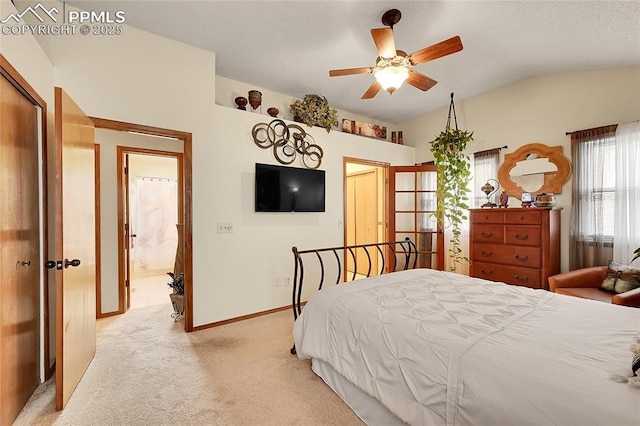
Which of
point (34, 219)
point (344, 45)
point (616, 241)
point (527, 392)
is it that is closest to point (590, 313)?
point (527, 392)

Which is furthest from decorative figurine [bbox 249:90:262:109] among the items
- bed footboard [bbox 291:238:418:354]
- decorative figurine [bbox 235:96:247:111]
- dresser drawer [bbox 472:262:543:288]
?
dresser drawer [bbox 472:262:543:288]

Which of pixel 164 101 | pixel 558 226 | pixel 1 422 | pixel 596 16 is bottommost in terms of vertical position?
pixel 1 422

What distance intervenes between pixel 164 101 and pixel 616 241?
4711 millimetres

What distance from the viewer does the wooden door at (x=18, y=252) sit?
1.59m

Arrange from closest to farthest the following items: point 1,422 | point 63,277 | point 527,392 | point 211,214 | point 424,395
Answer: point 527,392 → point 424,395 → point 1,422 → point 63,277 → point 211,214

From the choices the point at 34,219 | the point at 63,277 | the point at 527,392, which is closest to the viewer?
the point at 527,392

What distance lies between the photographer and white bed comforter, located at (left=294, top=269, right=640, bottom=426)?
3.05 feet

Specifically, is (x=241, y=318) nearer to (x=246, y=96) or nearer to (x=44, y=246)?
(x=44, y=246)

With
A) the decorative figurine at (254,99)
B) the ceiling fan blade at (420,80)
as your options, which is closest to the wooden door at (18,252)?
the decorative figurine at (254,99)

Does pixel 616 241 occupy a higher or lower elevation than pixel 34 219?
lower

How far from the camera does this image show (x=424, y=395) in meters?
1.24

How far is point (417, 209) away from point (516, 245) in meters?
1.49

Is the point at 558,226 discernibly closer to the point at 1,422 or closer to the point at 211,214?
the point at 211,214

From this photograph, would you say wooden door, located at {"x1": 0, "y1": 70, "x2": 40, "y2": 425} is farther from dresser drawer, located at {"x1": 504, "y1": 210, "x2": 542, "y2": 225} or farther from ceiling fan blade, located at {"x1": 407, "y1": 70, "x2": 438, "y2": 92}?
dresser drawer, located at {"x1": 504, "y1": 210, "x2": 542, "y2": 225}
